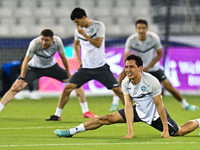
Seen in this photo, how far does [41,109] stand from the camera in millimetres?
11172

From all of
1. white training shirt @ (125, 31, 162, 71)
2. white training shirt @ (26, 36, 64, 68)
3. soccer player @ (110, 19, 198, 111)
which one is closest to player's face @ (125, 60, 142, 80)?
white training shirt @ (26, 36, 64, 68)

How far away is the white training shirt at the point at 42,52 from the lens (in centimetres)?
841

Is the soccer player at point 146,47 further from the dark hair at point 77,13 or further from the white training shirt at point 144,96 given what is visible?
the white training shirt at point 144,96

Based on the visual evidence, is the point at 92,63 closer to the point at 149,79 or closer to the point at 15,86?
the point at 15,86

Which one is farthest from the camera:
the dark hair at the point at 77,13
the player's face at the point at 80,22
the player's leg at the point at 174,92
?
the player's leg at the point at 174,92

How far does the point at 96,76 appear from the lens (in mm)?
8305

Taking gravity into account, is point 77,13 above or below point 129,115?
above

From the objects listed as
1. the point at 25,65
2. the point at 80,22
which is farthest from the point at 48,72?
the point at 80,22

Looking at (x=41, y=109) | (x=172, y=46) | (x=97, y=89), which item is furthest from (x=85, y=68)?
(x=172, y=46)

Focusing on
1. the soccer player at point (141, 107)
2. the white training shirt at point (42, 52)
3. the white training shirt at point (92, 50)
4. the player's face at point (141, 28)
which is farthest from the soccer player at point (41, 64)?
the soccer player at point (141, 107)

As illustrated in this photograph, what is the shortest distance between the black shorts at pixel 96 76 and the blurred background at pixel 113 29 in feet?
20.9

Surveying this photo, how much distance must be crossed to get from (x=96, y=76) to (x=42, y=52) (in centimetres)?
124

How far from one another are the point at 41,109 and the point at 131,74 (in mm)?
5749

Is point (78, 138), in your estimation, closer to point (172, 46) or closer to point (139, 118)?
point (139, 118)
